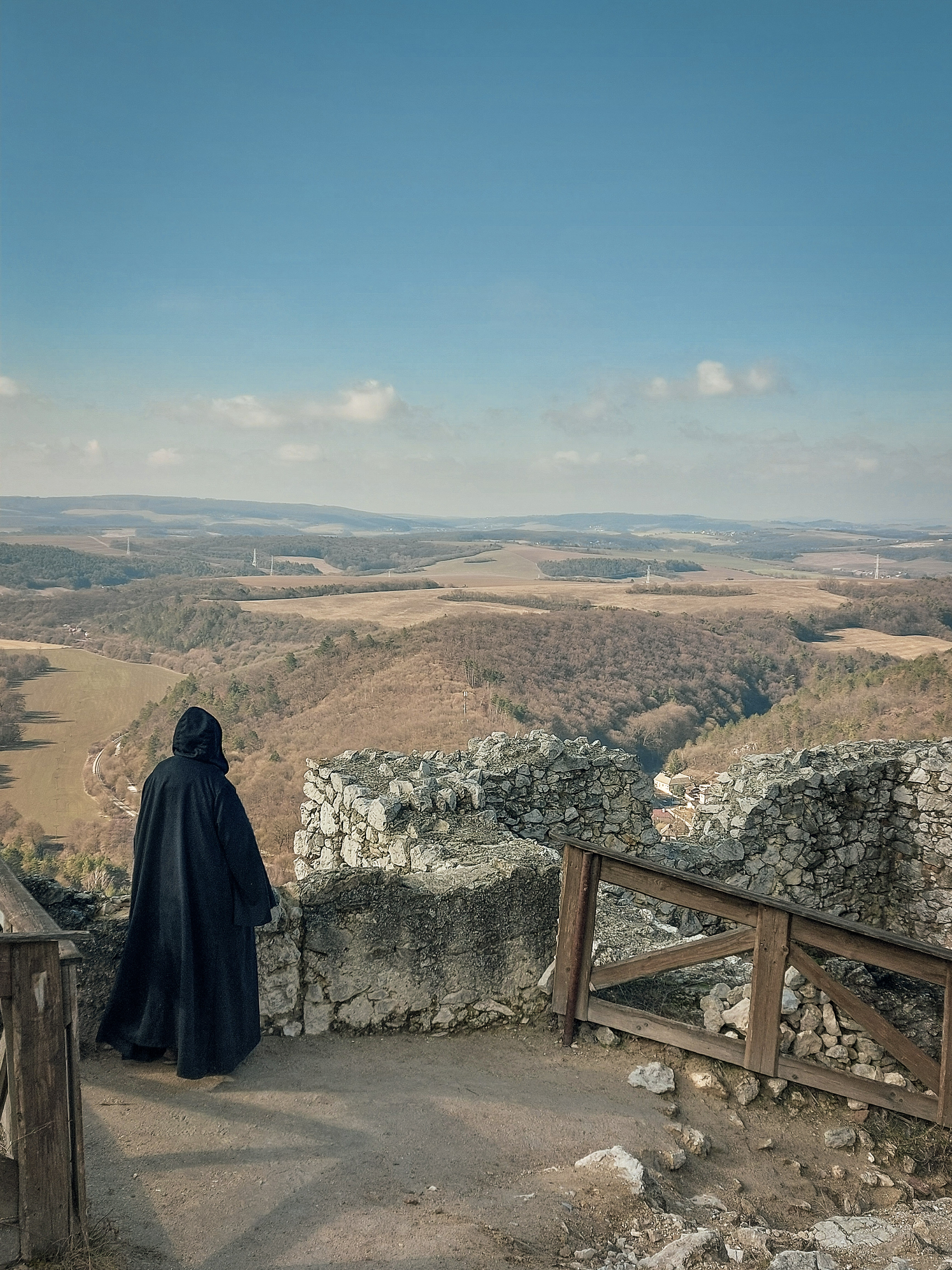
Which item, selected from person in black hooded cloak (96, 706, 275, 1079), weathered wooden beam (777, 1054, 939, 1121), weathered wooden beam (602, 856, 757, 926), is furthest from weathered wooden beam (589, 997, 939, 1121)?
person in black hooded cloak (96, 706, 275, 1079)

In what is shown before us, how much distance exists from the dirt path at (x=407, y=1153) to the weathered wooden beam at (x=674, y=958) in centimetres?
44

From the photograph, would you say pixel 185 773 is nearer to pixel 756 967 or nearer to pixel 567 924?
pixel 567 924

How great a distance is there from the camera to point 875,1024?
4.96m

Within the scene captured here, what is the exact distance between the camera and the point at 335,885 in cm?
502

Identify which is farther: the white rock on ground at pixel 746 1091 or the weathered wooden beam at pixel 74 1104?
the white rock on ground at pixel 746 1091

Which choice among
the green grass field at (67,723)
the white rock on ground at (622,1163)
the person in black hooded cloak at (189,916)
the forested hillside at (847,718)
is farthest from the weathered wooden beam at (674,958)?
the green grass field at (67,723)

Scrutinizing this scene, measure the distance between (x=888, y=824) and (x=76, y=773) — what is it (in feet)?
105

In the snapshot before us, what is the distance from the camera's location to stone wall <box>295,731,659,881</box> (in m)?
7.62

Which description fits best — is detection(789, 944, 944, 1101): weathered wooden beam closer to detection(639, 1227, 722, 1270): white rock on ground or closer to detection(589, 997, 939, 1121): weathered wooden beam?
detection(589, 997, 939, 1121): weathered wooden beam

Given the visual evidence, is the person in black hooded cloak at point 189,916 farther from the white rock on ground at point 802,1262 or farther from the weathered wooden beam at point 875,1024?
the weathered wooden beam at point 875,1024

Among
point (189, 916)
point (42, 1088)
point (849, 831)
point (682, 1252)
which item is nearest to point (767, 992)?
point (682, 1252)

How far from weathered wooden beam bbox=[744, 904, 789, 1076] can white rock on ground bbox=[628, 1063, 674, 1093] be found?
49cm

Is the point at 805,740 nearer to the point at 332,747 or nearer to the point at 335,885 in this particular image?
the point at 332,747

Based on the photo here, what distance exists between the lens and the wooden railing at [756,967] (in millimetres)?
4812
